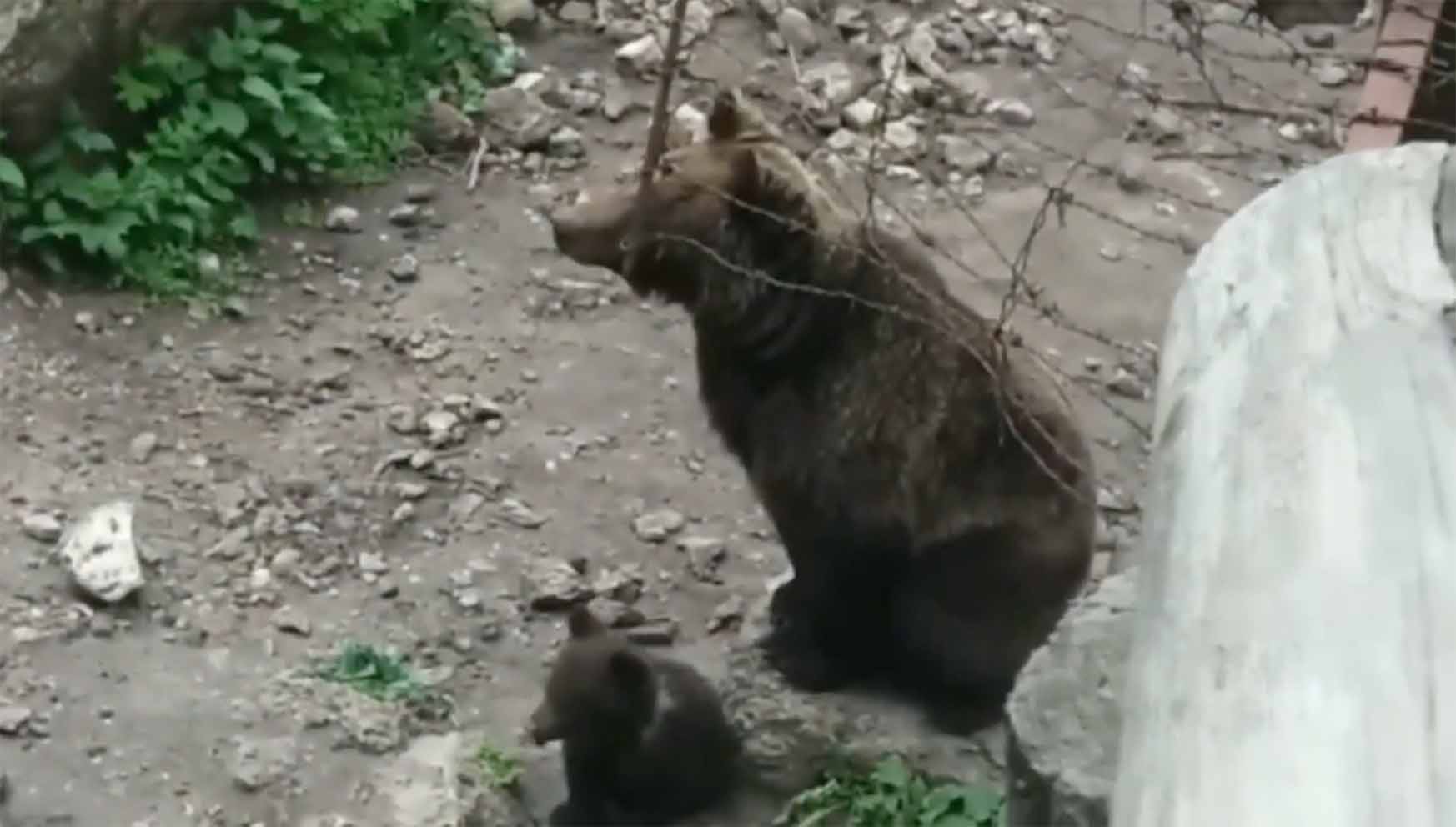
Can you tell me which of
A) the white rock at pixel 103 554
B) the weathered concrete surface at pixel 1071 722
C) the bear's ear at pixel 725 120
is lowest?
the white rock at pixel 103 554

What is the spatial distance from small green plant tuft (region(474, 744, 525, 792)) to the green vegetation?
6.28 feet

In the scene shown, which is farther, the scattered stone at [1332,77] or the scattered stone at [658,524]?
the scattered stone at [1332,77]

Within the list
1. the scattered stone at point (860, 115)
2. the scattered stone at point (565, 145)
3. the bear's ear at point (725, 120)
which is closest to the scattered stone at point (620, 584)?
the bear's ear at point (725, 120)

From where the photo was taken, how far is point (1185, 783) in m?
2.22

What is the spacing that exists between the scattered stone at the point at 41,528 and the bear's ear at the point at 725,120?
1.67m

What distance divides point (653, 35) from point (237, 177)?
164 centimetres

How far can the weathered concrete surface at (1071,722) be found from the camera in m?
3.26

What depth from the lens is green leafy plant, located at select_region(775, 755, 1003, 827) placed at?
475 cm

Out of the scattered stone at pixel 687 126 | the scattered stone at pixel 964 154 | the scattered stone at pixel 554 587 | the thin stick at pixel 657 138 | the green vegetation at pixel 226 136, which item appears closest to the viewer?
the thin stick at pixel 657 138

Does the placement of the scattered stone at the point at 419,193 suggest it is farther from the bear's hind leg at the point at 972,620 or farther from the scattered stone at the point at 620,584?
the bear's hind leg at the point at 972,620

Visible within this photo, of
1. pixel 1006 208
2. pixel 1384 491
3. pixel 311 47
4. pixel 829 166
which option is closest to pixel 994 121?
pixel 1006 208

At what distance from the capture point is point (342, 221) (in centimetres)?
670

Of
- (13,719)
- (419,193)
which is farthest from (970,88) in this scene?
(13,719)

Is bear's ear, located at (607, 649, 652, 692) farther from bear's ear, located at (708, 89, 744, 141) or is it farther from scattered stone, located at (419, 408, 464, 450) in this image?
scattered stone, located at (419, 408, 464, 450)
